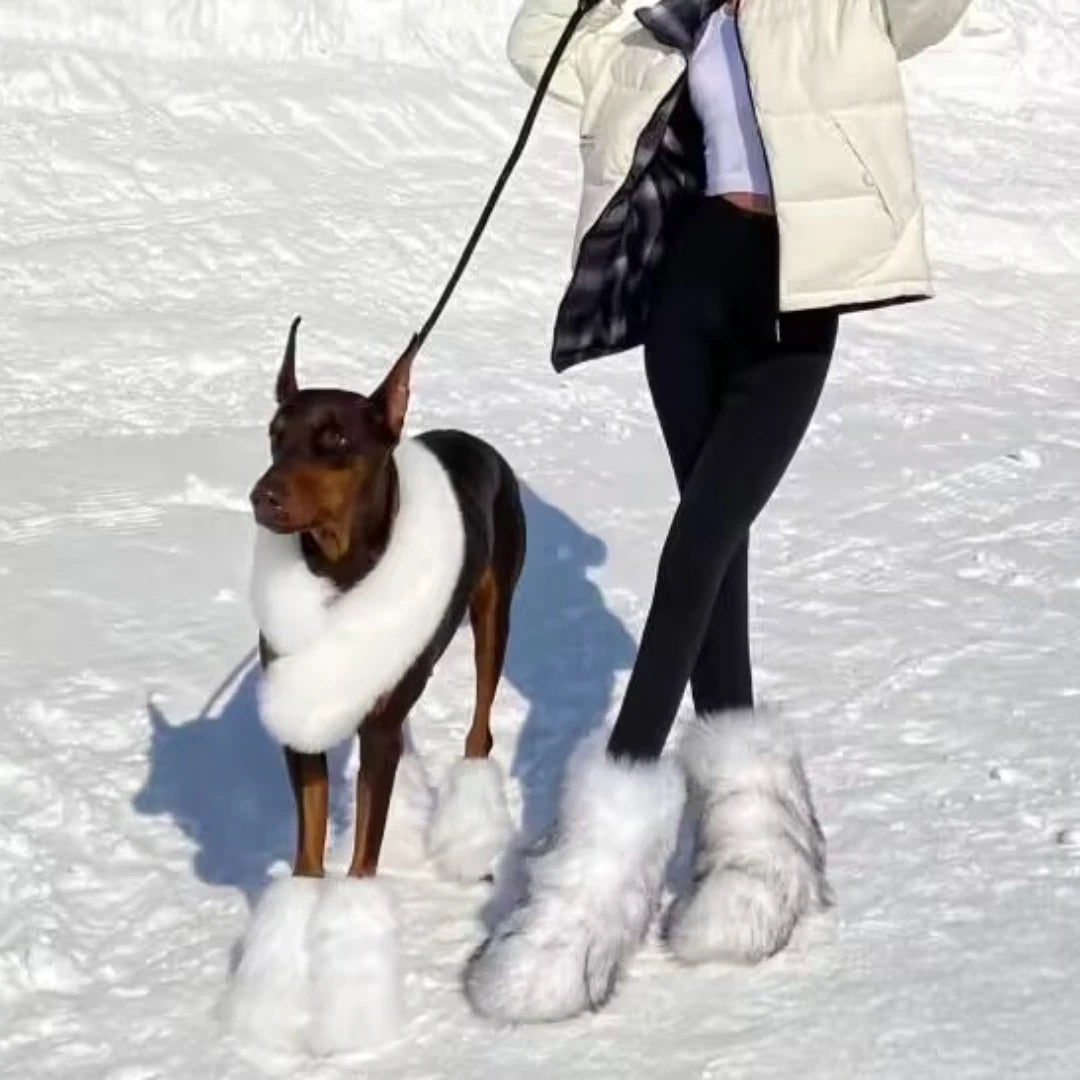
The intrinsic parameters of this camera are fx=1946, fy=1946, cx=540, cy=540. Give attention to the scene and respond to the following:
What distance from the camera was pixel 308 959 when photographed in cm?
307

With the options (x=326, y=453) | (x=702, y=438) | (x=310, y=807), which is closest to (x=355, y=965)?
(x=310, y=807)

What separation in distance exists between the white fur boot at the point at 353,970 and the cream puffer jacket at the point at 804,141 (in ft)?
3.70

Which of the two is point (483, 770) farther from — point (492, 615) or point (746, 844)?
point (746, 844)

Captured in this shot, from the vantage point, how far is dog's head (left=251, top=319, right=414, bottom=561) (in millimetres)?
2953

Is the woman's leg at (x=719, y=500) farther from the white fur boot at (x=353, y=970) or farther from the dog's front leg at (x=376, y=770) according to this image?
the white fur boot at (x=353, y=970)

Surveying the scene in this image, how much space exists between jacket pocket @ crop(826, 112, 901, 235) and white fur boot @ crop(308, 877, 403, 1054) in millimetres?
1352

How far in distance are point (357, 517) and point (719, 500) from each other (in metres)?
0.60

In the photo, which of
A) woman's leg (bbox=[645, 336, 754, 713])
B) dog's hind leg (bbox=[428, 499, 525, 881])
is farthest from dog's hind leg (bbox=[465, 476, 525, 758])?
woman's leg (bbox=[645, 336, 754, 713])

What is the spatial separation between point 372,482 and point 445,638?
0.41 m

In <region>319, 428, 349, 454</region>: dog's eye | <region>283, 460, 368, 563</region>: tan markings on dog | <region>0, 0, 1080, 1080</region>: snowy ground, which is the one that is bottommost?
<region>0, 0, 1080, 1080</region>: snowy ground

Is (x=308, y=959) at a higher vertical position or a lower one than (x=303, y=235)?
higher

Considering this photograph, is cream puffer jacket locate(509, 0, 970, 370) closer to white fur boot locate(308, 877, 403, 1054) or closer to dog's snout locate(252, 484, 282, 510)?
dog's snout locate(252, 484, 282, 510)

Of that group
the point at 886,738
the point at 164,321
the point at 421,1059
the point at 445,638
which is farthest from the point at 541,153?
the point at 421,1059

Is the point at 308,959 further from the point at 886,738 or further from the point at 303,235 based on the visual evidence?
the point at 303,235
